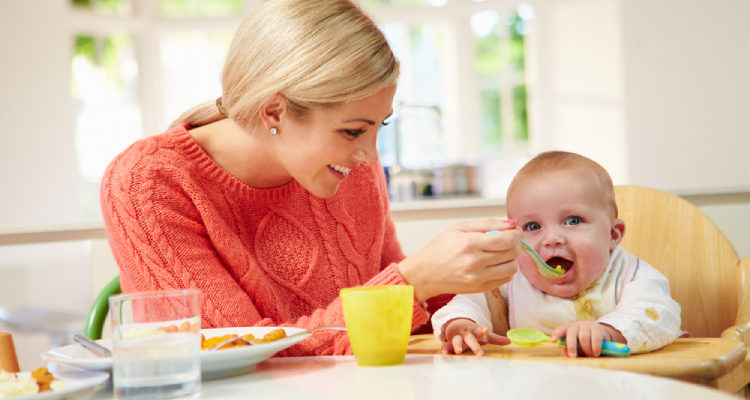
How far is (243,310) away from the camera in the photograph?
118 cm

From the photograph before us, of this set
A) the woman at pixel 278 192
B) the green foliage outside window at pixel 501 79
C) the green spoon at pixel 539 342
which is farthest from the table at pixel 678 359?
the green foliage outside window at pixel 501 79

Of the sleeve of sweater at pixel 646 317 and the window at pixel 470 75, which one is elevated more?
the window at pixel 470 75

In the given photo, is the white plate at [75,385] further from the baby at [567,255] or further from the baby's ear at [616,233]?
the baby's ear at [616,233]

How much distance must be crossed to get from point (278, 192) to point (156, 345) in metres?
0.80

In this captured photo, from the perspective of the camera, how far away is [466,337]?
965 millimetres

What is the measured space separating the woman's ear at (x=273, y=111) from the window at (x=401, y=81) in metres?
4.88

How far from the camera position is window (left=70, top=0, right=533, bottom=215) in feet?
20.9

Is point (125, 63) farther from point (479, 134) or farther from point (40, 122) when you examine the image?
point (479, 134)

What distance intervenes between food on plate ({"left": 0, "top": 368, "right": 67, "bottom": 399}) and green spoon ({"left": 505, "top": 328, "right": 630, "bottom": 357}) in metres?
0.55

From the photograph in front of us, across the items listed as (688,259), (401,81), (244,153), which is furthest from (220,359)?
(401,81)

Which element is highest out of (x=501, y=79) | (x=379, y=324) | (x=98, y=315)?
(x=501, y=79)

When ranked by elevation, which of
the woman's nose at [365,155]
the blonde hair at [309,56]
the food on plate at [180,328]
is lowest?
the food on plate at [180,328]

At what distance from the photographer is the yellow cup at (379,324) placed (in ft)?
2.70

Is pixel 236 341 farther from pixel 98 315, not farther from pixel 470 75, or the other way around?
Result: pixel 470 75
